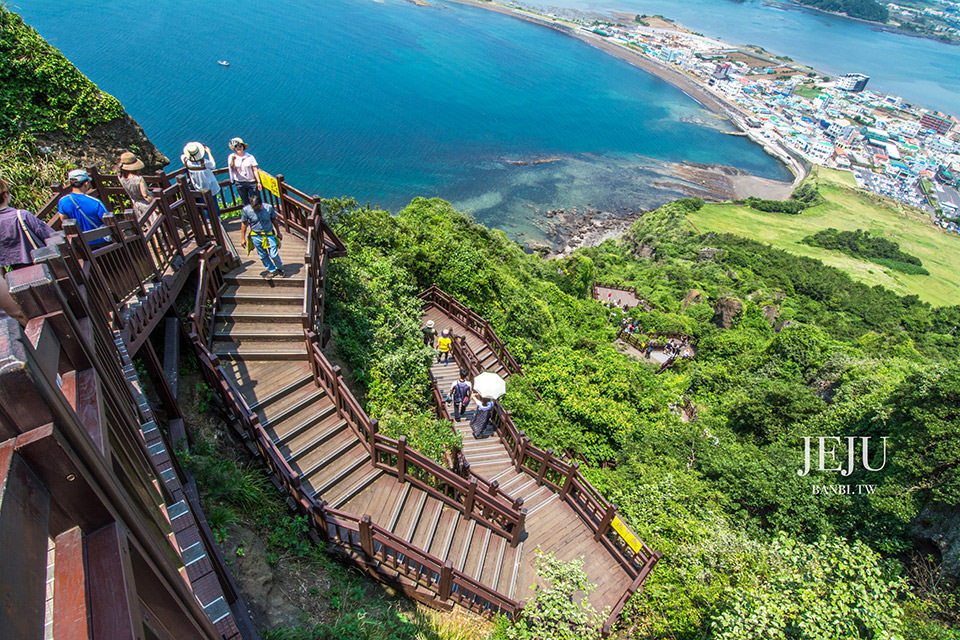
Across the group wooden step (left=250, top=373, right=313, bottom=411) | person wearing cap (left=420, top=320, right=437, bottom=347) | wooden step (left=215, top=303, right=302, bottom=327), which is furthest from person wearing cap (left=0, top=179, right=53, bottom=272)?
person wearing cap (left=420, top=320, right=437, bottom=347)

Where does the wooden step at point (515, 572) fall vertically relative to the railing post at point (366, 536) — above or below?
below

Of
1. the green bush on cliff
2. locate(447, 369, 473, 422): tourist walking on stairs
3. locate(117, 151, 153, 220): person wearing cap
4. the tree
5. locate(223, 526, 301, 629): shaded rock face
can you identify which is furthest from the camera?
locate(447, 369, 473, 422): tourist walking on stairs

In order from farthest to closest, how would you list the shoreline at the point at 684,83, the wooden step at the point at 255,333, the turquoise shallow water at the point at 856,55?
1. the turquoise shallow water at the point at 856,55
2. the shoreline at the point at 684,83
3. the wooden step at the point at 255,333

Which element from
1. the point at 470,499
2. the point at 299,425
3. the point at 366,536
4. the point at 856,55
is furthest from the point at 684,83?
the point at 366,536

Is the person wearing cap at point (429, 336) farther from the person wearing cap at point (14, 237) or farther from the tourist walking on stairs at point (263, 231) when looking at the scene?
the person wearing cap at point (14, 237)

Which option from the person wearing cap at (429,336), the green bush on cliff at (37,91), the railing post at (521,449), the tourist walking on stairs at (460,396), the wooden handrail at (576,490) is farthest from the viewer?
the person wearing cap at (429,336)

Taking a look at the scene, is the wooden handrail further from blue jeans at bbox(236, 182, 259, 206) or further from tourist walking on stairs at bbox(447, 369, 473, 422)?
blue jeans at bbox(236, 182, 259, 206)

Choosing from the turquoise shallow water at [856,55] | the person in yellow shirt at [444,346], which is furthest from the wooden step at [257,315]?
the turquoise shallow water at [856,55]
